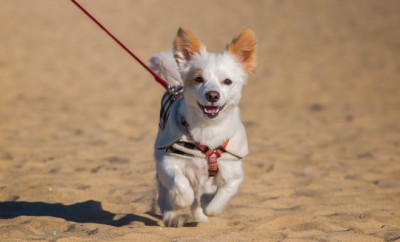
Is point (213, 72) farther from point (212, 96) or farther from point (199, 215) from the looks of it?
point (199, 215)

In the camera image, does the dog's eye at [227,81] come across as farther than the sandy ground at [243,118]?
No

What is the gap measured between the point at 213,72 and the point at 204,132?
1.29 feet

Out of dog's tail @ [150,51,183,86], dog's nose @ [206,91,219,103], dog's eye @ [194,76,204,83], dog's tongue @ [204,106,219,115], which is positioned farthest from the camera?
dog's tail @ [150,51,183,86]

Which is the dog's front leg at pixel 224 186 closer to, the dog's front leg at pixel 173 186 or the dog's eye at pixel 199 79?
the dog's front leg at pixel 173 186

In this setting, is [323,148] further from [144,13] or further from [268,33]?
[144,13]

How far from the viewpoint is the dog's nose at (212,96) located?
392 centimetres

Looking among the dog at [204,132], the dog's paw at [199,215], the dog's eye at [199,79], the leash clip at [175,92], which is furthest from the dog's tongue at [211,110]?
the dog's paw at [199,215]

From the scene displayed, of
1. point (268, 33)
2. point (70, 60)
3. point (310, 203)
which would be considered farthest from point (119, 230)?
point (268, 33)

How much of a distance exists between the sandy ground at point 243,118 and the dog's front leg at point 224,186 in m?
0.15

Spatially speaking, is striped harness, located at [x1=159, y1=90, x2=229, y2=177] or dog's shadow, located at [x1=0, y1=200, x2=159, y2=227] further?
dog's shadow, located at [x1=0, y1=200, x2=159, y2=227]

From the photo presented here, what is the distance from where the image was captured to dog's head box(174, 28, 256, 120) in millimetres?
4035

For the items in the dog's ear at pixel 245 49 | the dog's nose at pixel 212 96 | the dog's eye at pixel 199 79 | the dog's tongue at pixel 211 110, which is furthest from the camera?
the dog's ear at pixel 245 49

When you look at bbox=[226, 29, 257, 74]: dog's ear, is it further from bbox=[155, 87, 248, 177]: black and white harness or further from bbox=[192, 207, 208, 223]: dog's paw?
bbox=[192, 207, 208, 223]: dog's paw

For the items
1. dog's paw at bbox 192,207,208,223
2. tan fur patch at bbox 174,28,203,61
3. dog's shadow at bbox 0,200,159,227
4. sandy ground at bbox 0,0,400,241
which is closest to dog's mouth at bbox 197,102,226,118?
tan fur patch at bbox 174,28,203,61
